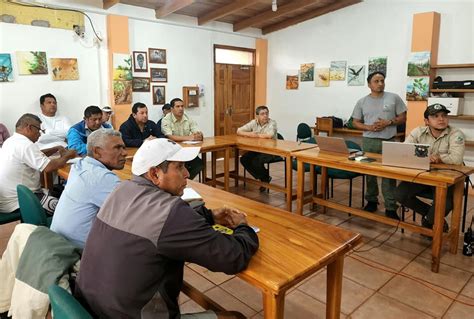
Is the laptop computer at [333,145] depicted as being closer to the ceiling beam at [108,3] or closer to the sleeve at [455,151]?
the sleeve at [455,151]

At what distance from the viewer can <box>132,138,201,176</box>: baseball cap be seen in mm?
1312

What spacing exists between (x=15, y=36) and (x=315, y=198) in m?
4.27

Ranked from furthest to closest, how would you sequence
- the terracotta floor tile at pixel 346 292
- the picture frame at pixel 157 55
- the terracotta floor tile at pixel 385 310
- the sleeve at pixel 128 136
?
the picture frame at pixel 157 55 < the sleeve at pixel 128 136 < the terracotta floor tile at pixel 346 292 < the terracotta floor tile at pixel 385 310

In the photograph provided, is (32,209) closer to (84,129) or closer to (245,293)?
(245,293)

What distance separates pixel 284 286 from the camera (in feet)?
3.95

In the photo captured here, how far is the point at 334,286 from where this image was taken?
1572mm

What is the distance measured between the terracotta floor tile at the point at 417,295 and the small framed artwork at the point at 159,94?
4.63 m

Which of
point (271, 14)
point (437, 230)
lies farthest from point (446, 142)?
point (271, 14)

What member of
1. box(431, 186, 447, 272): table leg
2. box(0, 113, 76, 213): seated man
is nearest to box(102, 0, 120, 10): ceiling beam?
box(0, 113, 76, 213): seated man

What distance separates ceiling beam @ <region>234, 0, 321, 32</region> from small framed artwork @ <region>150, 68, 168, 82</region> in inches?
71.8

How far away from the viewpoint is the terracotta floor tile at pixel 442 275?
8.43ft

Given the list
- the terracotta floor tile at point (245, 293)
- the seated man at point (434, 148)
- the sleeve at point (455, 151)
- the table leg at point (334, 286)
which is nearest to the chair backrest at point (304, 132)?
the seated man at point (434, 148)

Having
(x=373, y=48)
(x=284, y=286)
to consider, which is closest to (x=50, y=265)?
(x=284, y=286)

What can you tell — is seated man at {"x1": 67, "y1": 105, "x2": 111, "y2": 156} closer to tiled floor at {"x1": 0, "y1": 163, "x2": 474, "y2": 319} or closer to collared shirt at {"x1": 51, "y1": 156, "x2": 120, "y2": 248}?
tiled floor at {"x1": 0, "y1": 163, "x2": 474, "y2": 319}
